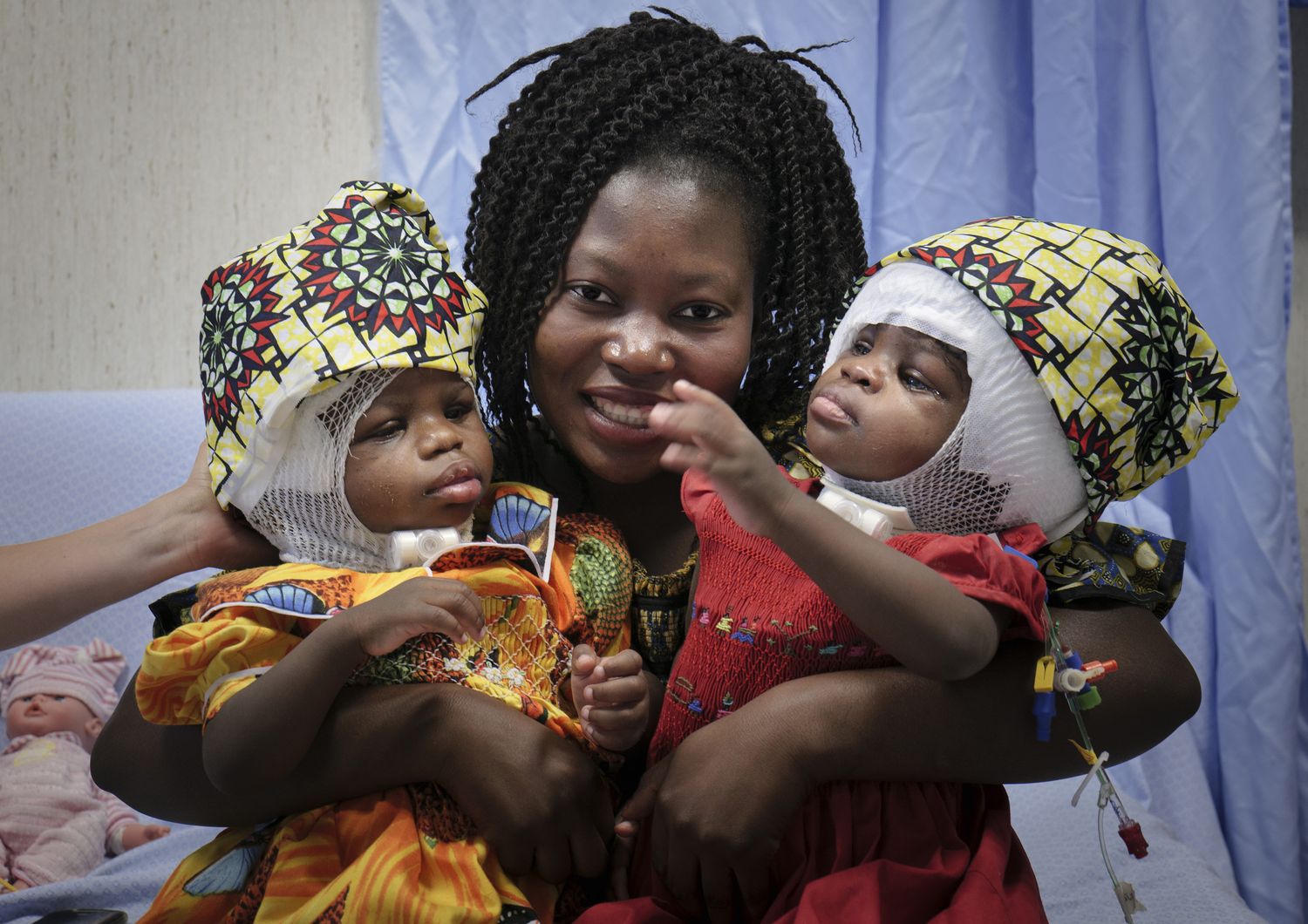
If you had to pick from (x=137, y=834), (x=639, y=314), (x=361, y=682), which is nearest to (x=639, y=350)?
(x=639, y=314)

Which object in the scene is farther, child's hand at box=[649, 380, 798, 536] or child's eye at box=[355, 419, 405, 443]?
child's eye at box=[355, 419, 405, 443]

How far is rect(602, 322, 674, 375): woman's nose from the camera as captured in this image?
1168mm

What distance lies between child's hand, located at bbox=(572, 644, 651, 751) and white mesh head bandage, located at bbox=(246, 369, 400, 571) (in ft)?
0.79

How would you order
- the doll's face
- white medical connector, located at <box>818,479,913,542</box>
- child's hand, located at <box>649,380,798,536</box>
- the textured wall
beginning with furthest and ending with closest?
the textured wall → the doll's face → white medical connector, located at <box>818,479,913,542</box> → child's hand, located at <box>649,380,798,536</box>

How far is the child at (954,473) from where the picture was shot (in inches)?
39.2

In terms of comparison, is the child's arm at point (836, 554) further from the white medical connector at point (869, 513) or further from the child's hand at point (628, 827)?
the child's hand at point (628, 827)

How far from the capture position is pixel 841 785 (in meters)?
1.05

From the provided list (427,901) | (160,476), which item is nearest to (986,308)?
(427,901)

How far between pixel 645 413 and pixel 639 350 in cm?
8

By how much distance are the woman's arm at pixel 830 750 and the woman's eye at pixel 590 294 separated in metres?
0.44

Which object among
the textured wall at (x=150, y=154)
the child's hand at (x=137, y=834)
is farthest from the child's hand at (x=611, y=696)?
the textured wall at (x=150, y=154)

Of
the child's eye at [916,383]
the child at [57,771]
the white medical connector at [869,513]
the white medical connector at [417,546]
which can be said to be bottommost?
the child at [57,771]

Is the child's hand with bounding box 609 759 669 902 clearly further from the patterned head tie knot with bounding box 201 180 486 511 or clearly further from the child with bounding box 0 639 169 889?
the child with bounding box 0 639 169 889

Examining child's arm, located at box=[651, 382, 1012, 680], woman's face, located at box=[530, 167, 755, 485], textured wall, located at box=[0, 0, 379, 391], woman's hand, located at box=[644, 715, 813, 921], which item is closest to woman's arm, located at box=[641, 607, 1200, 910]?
woman's hand, located at box=[644, 715, 813, 921]
